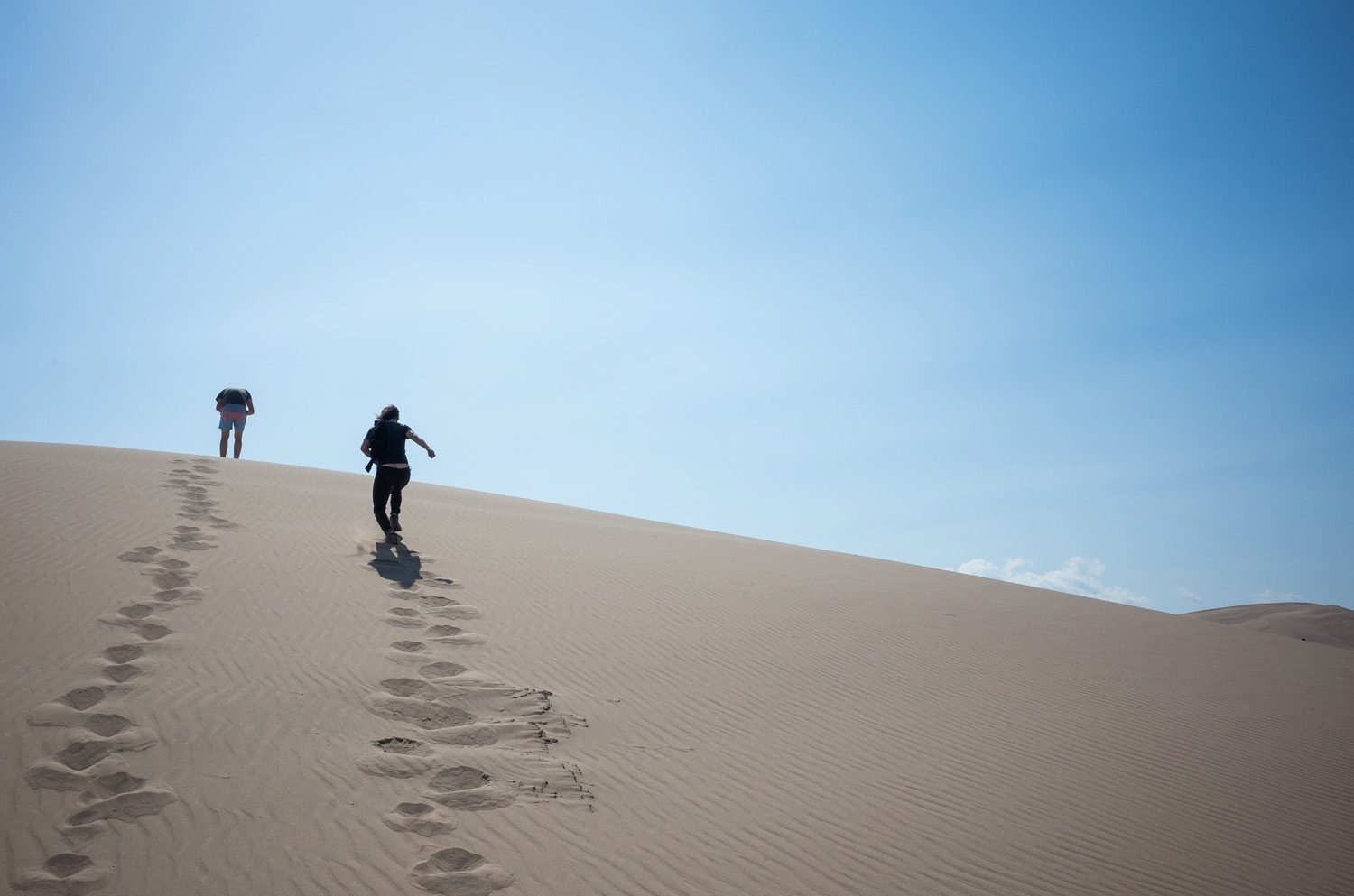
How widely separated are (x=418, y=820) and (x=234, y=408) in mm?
13420

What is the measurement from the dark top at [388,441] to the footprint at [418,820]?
5.76 meters

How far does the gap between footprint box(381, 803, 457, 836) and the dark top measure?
576 cm

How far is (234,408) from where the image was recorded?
14938 mm

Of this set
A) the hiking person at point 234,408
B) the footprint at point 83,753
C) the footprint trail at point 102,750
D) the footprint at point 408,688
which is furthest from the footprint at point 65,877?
the hiking person at point 234,408

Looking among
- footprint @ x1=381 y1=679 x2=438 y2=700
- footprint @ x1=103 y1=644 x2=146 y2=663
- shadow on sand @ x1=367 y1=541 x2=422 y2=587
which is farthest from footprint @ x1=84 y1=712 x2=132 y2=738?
shadow on sand @ x1=367 y1=541 x2=422 y2=587

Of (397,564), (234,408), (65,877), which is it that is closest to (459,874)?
(65,877)

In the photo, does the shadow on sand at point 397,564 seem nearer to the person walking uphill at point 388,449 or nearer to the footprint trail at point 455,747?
the person walking uphill at point 388,449

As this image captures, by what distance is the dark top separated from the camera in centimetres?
912

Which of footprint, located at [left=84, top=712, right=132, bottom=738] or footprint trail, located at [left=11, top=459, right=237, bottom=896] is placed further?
footprint, located at [left=84, top=712, right=132, bottom=738]

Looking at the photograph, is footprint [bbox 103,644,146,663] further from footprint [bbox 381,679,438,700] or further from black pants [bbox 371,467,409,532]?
A: black pants [bbox 371,467,409,532]

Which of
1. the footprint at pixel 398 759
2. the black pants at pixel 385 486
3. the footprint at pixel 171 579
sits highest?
the black pants at pixel 385 486

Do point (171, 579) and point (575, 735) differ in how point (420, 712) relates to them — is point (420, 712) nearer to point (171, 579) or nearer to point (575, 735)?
point (575, 735)

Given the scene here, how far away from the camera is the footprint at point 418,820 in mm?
3812

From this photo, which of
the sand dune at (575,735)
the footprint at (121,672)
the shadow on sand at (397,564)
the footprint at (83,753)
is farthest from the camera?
the shadow on sand at (397,564)
